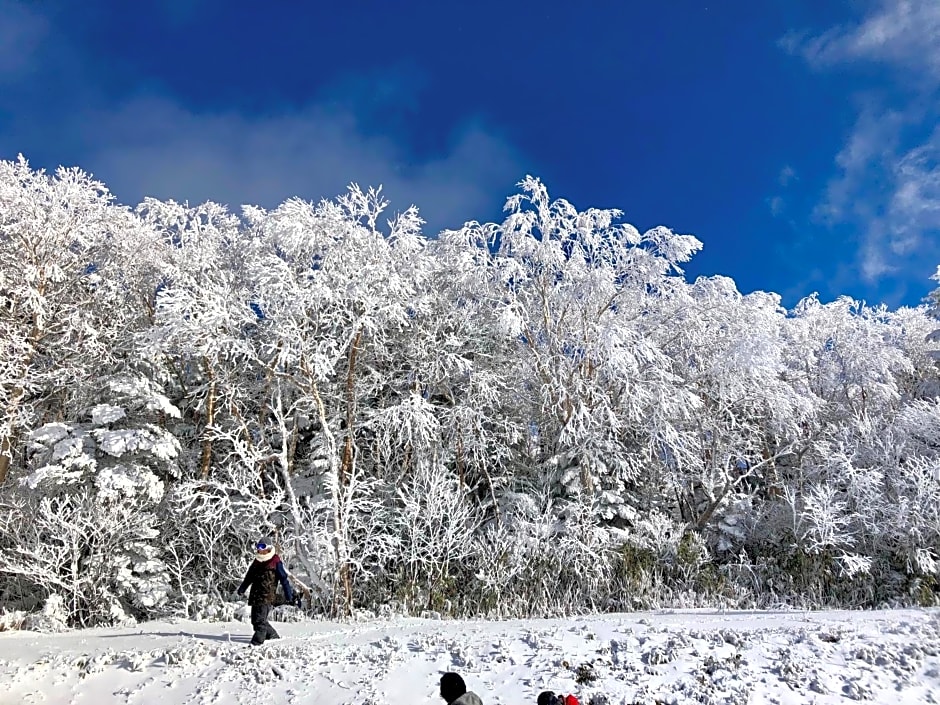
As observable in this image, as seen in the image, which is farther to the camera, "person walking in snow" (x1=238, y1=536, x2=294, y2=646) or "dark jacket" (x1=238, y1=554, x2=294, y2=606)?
"dark jacket" (x1=238, y1=554, x2=294, y2=606)

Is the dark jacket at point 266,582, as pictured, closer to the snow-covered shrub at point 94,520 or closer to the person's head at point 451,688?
the person's head at point 451,688

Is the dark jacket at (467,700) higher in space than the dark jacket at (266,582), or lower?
lower

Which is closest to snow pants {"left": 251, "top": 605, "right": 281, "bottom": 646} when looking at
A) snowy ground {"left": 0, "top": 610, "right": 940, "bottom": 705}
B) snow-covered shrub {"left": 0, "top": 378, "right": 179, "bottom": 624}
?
snowy ground {"left": 0, "top": 610, "right": 940, "bottom": 705}

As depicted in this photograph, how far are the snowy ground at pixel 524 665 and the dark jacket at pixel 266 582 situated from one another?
0.51 metres

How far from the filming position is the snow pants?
6.93 metres

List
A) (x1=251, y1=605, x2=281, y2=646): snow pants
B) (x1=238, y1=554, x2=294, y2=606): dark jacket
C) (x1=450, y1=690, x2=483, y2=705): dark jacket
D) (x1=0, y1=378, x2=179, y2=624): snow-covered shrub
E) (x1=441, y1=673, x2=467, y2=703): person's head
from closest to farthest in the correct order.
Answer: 1. (x1=450, y1=690, x2=483, y2=705): dark jacket
2. (x1=441, y1=673, x2=467, y2=703): person's head
3. (x1=251, y1=605, x2=281, y2=646): snow pants
4. (x1=238, y1=554, x2=294, y2=606): dark jacket
5. (x1=0, y1=378, x2=179, y2=624): snow-covered shrub

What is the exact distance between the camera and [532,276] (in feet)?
53.2

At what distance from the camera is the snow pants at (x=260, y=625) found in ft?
22.7

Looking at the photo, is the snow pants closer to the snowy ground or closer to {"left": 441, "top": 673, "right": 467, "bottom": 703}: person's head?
the snowy ground

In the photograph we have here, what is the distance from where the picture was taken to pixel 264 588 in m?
7.14

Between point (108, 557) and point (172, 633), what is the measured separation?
504 centimetres

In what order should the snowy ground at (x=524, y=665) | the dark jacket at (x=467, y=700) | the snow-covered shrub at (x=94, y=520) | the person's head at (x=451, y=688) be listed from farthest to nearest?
the snow-covered shrub at (x=94, y=520), the snowy ground at (x=524, y=665), the person's head at (x=451, y=688), the dark jacket at (x=467, y=700)

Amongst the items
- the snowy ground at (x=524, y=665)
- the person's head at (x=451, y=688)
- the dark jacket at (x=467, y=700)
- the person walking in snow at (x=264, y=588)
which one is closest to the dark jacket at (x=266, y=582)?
the person walking in snow at (x=264, y=588)

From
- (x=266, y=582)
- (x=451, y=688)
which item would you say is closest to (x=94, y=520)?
(x=266, y=582)
